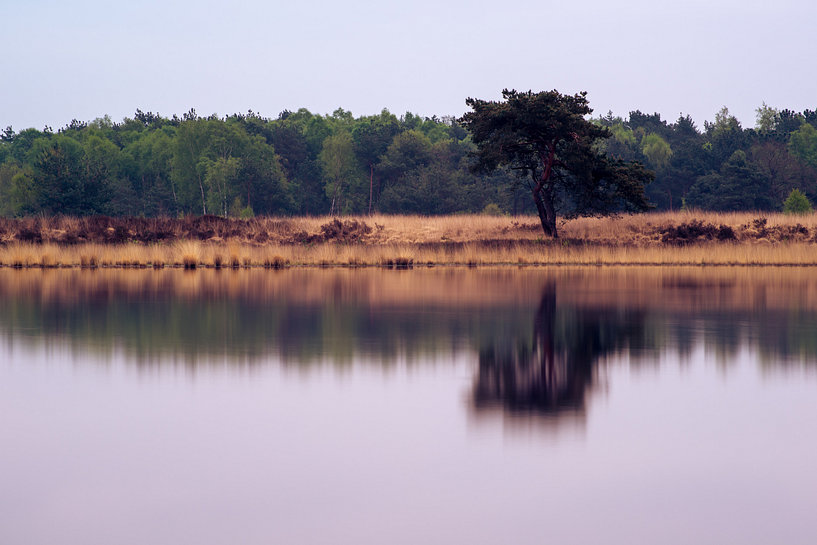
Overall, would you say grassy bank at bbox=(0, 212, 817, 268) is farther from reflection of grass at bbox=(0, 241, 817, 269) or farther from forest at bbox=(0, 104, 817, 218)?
forest at bbox=(0, 104, 817, 218)

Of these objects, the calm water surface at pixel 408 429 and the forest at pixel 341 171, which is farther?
the forest at pixel 341 171

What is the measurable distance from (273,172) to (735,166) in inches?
2117

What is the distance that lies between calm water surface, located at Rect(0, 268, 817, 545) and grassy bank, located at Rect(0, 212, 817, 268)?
87.6ft

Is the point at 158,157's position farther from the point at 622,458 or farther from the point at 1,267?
the point at 622,458

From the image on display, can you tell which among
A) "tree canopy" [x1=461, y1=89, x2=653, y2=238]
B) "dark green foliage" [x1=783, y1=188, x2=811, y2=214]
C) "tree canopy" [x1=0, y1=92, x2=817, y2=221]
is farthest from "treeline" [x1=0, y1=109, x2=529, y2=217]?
"tree canopy" [x1=461, y1=89, x2=653, y2=238]

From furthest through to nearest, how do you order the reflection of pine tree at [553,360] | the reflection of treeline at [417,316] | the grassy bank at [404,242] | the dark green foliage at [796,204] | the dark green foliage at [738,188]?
the dark green foliage at [738,188] → the dark green foliage at [796,204] → the grassy bank at [404,242] → the reflection of treeline at [417,316] → the reflection of pine tree at [553,360]

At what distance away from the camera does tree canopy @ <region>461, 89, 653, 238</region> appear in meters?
51.0

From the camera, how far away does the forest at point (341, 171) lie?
97.6m

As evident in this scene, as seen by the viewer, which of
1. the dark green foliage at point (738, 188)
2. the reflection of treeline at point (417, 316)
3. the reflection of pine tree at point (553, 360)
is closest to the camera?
the reflection of pine tree at point (553, 360)

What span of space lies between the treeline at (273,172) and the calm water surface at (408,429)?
8279 cm

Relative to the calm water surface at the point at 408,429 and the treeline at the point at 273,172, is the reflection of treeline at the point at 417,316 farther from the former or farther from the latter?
the treeline at the point at 273,172

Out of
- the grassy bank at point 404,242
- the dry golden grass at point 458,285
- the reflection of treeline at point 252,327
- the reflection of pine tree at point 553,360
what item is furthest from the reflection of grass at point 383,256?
the reflection of pine tree at point 553,360

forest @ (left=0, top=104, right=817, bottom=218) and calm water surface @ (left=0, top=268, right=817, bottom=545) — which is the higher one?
forest @ (left=0, top=104, right=817, bottom=218)

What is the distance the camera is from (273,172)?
114625 millimetres
